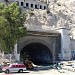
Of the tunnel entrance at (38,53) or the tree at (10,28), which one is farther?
the tunnel entrance at (38,53)

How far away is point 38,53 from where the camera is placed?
311 ft

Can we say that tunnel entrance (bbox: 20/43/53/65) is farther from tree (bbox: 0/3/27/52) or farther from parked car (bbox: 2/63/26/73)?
parked car (bbox: 2/63/26/73)

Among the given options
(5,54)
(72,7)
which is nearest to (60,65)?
(5,54)

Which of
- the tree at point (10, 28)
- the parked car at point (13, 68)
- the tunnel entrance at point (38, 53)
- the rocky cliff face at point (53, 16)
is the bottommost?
the parked car at point (13, 68)

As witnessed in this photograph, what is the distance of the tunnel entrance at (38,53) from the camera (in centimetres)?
8525

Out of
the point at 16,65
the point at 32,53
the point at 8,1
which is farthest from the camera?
the point at 8,1

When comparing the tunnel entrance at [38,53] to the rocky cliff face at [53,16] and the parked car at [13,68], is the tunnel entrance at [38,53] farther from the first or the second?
the parked car at [13,68]

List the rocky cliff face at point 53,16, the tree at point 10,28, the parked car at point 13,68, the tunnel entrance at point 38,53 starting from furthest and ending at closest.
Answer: the rocky cliff face at point 53,16 → the tunnel entrance at point 38,53 → the tree at point 10,28 → the parked car at point 13,68

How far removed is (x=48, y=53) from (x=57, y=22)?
32.4 m

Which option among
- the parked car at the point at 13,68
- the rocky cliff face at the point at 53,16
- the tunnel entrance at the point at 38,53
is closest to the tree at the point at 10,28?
the parked car at the point at 13,68

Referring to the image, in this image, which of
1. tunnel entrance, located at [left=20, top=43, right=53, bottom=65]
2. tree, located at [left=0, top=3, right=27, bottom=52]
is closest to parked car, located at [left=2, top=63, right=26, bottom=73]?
tree, located at [left=0, top=3, right=27, bottom=52]

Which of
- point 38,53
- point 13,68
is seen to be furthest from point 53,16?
point 13,68

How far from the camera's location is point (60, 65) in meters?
68.2

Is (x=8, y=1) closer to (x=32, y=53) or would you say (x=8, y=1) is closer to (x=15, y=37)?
(x=32, y=53)
